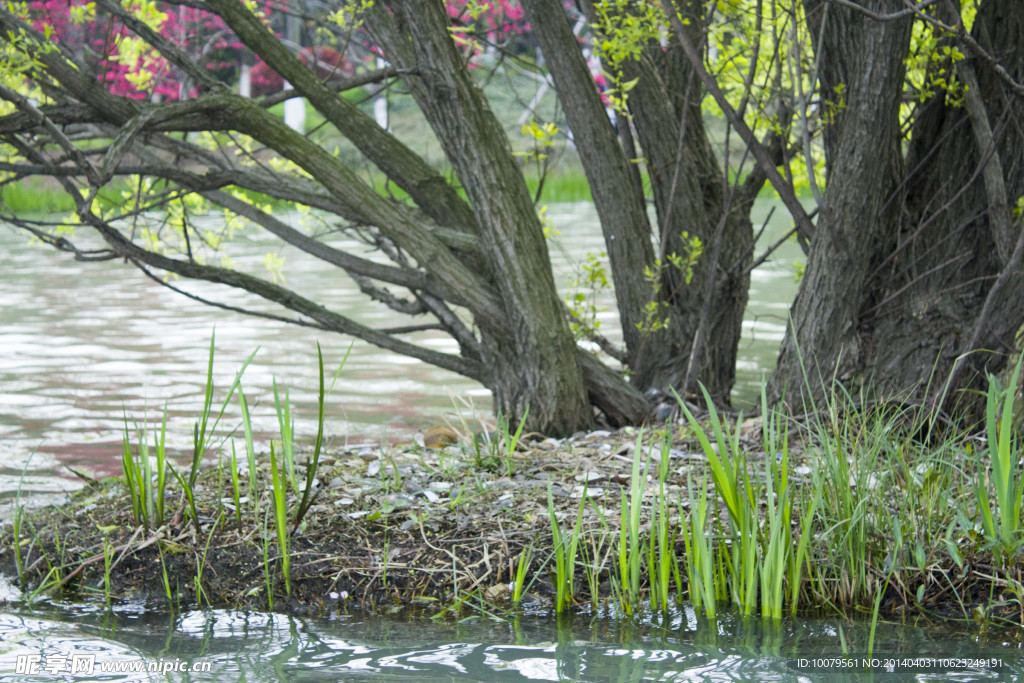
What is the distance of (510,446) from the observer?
3404mm

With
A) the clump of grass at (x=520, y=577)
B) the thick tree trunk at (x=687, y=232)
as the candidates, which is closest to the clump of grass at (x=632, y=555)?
the clump of grass at (x=520, y=577)

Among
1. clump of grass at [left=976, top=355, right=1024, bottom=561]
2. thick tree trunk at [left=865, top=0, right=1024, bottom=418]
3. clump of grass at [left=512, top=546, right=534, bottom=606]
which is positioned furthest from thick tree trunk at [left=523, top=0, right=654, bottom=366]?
clump of grass at [left=976, top=355, right=1024, bottom=561]

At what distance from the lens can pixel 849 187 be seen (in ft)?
12.4

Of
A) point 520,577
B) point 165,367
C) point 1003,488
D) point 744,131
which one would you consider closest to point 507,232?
point 744,131

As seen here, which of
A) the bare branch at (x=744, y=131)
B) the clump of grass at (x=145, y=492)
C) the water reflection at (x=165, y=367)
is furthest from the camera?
the water reflection at (x=165, y=367)

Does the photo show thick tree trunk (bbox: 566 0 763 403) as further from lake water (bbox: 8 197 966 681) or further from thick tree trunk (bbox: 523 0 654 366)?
lake water (bbox: 8 197 966 681)

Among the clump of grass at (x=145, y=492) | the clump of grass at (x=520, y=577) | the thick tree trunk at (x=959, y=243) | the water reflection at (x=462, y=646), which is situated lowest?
the water reflection at (x=462, y=646)

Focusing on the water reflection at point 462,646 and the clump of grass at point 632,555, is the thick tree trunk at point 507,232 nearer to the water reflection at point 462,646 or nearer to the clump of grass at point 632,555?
the clump of grass at point 632,555

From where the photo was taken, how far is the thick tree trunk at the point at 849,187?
3.64m

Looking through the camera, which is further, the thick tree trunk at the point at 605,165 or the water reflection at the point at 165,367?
the water reflection at the point at 165,367

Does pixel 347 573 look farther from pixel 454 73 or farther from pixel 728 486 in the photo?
pixel 454 73

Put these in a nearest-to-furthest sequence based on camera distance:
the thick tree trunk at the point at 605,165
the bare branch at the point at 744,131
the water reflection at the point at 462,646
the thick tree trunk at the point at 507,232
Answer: the water reflection at the point at 462,646, the bare branch at the point at 744,131, the thick tree trunk at the point at 507,232, the thick tree trunk at the point at 605,165

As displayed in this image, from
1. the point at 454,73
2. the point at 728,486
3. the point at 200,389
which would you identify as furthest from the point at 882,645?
the point at 200,389

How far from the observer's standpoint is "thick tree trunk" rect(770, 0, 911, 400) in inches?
143
